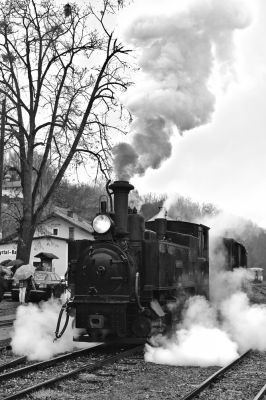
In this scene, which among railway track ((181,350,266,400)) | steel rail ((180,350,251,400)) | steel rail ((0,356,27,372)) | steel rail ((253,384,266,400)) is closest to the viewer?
steel rail ((253,384,266,400))

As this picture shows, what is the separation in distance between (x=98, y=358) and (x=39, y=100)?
49.3ft

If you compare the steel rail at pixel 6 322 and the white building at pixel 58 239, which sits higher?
the white building at pixel 58 239

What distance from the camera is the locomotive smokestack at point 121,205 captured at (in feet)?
32.1

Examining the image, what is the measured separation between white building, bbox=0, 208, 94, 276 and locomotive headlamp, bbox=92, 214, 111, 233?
37826mm

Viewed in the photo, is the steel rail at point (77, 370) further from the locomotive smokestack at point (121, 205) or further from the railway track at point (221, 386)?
the locomotive smokestack at point (121, 205)

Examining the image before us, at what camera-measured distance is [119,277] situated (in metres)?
9.51

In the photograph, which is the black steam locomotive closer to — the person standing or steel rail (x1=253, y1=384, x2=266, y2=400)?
steel rail (x1=253, y1=384, x2=266, y2=400)

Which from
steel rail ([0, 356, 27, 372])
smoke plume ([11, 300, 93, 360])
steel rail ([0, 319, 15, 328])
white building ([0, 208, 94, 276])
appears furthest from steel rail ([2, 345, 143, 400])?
white building ([0, 208, 94, 276])

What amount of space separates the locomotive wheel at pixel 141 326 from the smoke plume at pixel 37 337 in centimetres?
156

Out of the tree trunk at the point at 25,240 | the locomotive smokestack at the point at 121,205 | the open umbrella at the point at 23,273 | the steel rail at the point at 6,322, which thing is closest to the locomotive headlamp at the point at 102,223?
the locomotive smokestack at the point at 121,205

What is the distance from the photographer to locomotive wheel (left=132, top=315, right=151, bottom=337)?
9578 mm

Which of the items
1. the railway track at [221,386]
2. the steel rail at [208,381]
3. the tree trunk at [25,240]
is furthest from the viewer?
the tree trunk at [25,240]

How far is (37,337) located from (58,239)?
38838mm

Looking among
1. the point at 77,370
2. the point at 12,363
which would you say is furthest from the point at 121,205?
the point at 12,363
